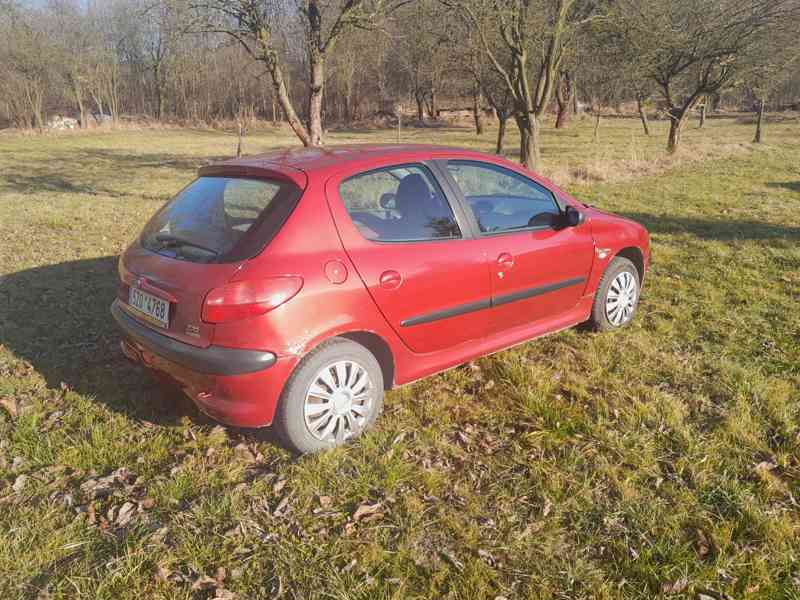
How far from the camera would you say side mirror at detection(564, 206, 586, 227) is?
384cm

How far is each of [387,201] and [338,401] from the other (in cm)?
125

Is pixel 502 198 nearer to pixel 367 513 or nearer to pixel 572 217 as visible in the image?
pixel 572 217

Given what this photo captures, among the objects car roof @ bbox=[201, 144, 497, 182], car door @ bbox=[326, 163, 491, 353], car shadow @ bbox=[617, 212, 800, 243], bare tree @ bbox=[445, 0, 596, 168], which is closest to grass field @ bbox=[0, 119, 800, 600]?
car door @ bbox=[326, 163, 491, 353]

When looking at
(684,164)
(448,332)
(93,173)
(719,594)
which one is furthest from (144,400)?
(684,164)

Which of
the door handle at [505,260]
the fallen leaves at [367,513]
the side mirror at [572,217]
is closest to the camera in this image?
the fallen leaves at [367,513]

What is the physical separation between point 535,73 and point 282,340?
2295 cm

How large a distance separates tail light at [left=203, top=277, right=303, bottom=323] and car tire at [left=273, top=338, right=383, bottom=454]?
1.19 ft

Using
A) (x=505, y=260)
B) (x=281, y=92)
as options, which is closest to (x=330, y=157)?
(x=505, y=260)

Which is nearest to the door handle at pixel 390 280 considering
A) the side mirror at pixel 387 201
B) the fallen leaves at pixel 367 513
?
the side mirror at pixel 387 201

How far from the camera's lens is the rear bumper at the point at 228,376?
265 centimetres

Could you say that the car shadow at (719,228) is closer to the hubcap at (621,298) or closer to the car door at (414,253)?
the hubcap at (621,298)

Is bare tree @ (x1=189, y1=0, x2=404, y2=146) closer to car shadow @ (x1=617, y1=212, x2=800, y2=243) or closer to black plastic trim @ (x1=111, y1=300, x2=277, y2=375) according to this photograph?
car shadow @ (x1=617, y1=212, x2=800, y2=243)

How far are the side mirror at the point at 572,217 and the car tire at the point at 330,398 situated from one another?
1784 millimetres

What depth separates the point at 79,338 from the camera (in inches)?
180
